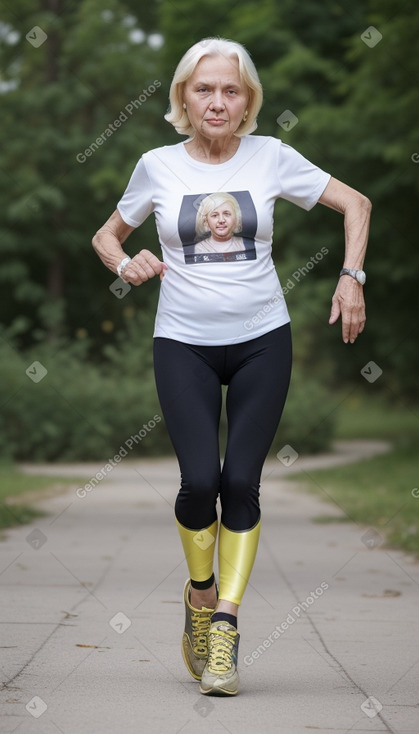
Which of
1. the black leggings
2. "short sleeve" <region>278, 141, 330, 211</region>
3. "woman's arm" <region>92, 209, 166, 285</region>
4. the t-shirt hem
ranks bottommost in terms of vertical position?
the black leggings

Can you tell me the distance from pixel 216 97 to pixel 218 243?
1.49ft

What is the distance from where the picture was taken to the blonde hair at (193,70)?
3.92m

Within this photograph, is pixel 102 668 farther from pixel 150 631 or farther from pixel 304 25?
pixel 304 25

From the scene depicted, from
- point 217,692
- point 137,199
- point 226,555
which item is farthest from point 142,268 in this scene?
point 217,692

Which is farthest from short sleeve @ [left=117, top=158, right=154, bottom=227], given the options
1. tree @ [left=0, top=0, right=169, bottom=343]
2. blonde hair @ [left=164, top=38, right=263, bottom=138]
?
tree @ [left=0, top=0, right=169, bottom=343]

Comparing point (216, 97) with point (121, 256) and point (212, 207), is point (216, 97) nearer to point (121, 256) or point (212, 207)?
point (212, 207)

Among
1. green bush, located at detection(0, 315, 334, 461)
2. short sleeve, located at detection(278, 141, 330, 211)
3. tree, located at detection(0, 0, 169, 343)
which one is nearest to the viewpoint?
short sleeve, located at detection(278, 141, 330, 211)

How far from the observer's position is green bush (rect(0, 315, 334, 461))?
18625 millimetres

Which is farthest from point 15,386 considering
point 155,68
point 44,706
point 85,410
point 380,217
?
point 44,706

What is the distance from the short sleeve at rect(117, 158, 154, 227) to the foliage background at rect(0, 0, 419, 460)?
12252 mm

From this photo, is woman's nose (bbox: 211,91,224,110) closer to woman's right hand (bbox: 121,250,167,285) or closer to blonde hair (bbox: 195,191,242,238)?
blonde hair (bbox: 195,191,242,238)

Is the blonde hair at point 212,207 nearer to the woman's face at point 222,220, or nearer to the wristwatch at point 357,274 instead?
the woman's face at point 222,220

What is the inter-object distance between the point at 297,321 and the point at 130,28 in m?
9.55

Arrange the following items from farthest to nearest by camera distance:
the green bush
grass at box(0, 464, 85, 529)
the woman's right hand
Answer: the green bush < grass at box(0, 464, 85, 529) < the woman's right hand
